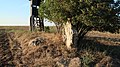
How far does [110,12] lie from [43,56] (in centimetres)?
427

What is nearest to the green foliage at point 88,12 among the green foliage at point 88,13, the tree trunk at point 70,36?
the green foliage at point 88,13

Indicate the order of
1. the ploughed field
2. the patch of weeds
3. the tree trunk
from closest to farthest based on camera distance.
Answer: the patch of weeds, the ploughed field, the tree trunk

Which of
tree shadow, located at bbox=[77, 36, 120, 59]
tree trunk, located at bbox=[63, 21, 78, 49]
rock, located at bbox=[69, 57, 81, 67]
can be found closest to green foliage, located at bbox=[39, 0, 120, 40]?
tree trunk, located at bbox=[63, 21, 78, 49]

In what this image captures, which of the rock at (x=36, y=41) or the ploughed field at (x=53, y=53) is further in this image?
the rock at (x=36, y=41)

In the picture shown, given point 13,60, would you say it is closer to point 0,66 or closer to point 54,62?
point 0,66

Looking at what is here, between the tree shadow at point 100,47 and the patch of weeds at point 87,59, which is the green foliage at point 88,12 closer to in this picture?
the tree shadow at point 100,47

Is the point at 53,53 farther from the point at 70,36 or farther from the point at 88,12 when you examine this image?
the point at 88,12

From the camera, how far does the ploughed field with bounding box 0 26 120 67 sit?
1788 cm

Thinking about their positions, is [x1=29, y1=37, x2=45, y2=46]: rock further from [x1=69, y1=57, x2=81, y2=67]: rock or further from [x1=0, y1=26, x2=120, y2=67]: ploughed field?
[x1=69, y1=57, x2=81, y2=67]: rock

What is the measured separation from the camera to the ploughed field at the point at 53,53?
1788 centimetres

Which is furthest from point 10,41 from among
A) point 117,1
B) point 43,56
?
point 117,1

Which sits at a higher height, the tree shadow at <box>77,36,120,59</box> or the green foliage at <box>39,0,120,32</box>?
the green foliage at <box>39,0,120,32</box>

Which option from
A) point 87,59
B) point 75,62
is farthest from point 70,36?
point 75,62

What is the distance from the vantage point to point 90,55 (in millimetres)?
18344
